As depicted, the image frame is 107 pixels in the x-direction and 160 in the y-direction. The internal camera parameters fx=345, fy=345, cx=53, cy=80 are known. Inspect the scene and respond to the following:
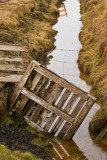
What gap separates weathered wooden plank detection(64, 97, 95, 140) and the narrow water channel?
0.55 metres

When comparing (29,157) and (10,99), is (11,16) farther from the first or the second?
(29,157)

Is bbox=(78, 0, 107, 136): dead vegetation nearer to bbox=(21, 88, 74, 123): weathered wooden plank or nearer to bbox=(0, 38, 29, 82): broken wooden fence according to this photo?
bbox=(21, 88, 74, 123): weathered wooden plank

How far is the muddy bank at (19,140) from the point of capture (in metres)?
9.77

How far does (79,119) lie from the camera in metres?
11.9

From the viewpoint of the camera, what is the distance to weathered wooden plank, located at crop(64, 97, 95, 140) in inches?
457

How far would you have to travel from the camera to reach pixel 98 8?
88.3ft

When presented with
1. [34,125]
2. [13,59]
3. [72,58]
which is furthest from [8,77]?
[72,58]

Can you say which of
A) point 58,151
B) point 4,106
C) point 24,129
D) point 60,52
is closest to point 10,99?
point 4,106

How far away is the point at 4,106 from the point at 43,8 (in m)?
21.4

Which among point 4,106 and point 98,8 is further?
point 98,8

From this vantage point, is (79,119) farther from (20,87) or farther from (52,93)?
(20,87)

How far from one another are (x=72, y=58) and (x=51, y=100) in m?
10.2

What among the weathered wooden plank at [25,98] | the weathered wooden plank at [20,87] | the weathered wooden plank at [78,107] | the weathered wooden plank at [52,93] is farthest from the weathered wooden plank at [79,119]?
the weathered wooden plank at [20,87]

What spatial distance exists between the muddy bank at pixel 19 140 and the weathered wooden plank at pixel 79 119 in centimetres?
143
